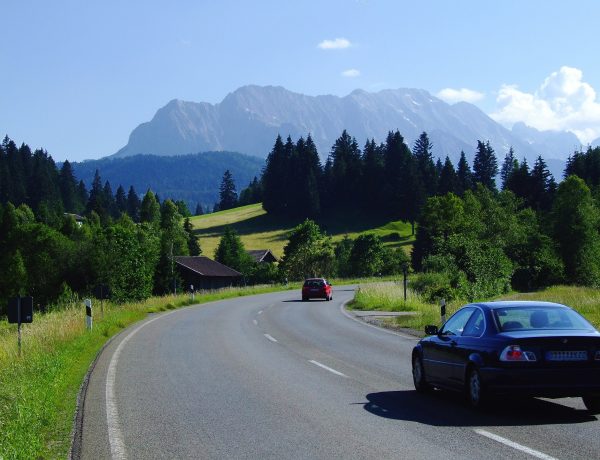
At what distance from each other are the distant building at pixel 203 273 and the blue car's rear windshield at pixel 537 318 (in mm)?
79311

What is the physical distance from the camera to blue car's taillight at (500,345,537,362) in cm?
885

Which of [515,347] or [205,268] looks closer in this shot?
[515,347]

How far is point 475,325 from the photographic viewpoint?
9953 millimetres

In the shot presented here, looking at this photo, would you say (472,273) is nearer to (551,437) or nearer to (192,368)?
(192,368)

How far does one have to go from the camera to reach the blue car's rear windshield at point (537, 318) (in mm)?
9484

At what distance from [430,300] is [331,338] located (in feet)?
59.6

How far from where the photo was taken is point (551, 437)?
25.6 ft

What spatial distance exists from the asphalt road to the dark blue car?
0.36 meters

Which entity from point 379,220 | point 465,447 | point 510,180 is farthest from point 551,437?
point 379,220

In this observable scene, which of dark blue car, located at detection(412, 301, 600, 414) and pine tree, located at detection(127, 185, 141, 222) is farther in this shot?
pine tree, located at detection(127, 185, 141, 222)

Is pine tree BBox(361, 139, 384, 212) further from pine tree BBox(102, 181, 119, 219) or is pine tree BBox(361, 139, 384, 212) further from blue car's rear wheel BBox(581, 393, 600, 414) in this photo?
blue car's rear wheel BBox(581, 393, 600, 414)

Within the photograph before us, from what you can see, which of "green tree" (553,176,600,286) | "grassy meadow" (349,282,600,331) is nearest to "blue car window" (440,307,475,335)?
"grassy meadow" (349,282,600,331)

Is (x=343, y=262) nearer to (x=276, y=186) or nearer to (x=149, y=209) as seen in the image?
(x=276, y=186)

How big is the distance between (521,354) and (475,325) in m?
1.13
